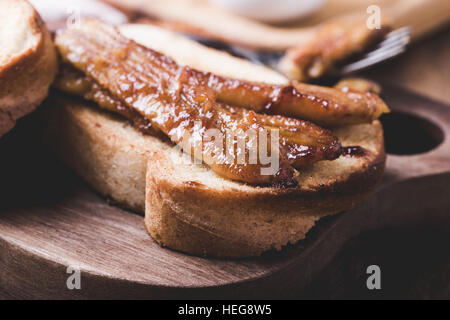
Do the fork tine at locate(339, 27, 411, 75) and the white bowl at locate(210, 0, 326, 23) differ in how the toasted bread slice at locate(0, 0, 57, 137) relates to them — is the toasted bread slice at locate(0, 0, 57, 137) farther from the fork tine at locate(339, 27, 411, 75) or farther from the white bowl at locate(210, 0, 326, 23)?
the white bowl at locate(210, 0, 326, 23)

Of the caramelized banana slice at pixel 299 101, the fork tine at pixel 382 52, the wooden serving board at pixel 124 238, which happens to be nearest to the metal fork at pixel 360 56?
the fork tine at pixel 382 52

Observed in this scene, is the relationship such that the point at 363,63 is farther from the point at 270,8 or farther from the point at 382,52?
the point at 270,8

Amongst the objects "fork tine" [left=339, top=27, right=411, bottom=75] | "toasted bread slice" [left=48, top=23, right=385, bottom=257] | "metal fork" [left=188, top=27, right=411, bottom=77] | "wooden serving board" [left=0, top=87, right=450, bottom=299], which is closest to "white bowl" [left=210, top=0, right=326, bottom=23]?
"metal fork" [left=188, top=27, right=411, bottom=77]

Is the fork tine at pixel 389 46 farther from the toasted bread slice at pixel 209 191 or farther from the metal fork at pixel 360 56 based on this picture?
the toasted bread slice at pixel 209 191

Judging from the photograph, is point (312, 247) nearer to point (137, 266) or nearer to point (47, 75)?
point (137, 266)

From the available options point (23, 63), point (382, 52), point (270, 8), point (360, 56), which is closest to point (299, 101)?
point (23, 63)
